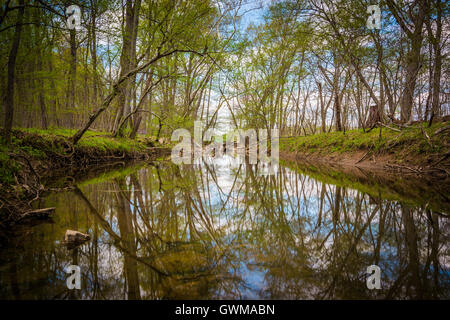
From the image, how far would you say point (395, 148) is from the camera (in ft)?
19.8

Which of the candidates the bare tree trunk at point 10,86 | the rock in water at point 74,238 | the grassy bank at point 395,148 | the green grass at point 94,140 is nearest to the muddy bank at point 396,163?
the grassy bank at point 395,148

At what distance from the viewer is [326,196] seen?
284cm

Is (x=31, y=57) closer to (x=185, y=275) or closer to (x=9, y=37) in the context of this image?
(x=9, y=37)

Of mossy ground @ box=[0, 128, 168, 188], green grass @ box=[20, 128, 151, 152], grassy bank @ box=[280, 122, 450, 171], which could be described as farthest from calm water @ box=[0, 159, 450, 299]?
green grass @ box=[20, 128, 151, 152]

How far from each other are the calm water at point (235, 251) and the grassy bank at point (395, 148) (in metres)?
3.08

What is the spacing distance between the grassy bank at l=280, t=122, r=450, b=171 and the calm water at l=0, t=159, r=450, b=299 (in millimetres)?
3082

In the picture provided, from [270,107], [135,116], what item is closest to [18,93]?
[135,116]

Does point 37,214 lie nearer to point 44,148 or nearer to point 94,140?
point 44,148

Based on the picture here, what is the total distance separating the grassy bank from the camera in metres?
4.76

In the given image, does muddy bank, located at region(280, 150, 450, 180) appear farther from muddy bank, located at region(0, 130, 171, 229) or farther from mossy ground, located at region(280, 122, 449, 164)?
muddy bank, located at region(0, 130, 171, 229)

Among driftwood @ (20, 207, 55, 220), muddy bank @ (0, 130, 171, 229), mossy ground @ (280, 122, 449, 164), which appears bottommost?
driftwood @ (20, 207, 55, 220)

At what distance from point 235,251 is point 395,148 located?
6.77m

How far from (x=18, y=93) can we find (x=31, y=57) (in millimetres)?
2588

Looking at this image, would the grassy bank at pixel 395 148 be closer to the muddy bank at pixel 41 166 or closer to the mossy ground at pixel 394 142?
the mossy ground at pixel 394 142
